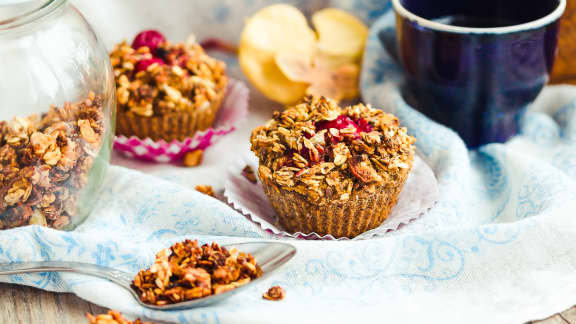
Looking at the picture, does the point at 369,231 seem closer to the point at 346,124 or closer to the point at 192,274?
the point at 346,124

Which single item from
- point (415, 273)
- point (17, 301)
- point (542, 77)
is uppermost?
point (542, 77)

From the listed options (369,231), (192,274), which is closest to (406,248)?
(369,231)

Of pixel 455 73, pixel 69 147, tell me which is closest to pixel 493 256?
pixel 455 73

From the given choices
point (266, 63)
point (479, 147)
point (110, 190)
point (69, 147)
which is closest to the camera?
point (69, 147)

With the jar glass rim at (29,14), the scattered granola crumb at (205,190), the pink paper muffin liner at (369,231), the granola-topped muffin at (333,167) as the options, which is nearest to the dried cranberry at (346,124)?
the granola-topped muffin at (333,167)

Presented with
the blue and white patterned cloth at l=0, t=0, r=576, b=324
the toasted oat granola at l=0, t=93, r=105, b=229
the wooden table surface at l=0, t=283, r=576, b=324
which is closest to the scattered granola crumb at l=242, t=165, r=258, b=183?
the blue and white patterned cloth at l=0, t=0, r=576, b=324

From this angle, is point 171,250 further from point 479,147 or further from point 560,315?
point 479,147

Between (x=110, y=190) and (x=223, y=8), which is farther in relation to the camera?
(x=223, y=8)
